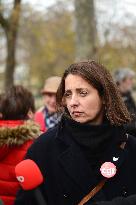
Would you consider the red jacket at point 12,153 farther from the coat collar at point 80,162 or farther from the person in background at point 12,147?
the coat collar at point 80,162

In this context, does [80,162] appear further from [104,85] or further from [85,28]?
[85,28]

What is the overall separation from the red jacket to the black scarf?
768 mm

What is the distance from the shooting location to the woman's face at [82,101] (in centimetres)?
310

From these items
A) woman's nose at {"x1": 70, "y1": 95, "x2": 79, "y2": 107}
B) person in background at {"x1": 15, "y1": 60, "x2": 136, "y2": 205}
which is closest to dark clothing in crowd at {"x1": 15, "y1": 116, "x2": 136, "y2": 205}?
person in background at {"x1": 15, "y1": 60, "x2": 136, "y2": 205}

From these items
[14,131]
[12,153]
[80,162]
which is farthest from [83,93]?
[12,153]

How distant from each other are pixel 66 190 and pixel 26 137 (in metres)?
0.90

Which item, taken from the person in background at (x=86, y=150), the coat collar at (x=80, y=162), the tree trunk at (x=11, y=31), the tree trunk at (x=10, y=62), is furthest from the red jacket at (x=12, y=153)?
the tree trunk at (x=10, y=62)

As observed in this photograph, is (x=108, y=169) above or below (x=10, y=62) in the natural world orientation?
below

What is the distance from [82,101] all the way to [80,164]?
0.41m

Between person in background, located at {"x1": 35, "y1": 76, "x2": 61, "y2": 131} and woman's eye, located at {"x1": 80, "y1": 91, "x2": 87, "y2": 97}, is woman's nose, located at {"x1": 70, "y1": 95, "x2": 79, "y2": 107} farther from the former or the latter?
person in background, located at {"x1": 35, "y1": 76, "x2": 61, "y2": 131}

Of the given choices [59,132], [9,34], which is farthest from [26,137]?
[9,34]

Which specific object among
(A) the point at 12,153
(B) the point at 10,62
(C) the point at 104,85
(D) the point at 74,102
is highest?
(B) the point at 10,62

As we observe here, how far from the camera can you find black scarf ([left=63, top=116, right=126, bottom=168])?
307cm

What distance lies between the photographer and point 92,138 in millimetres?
3070
